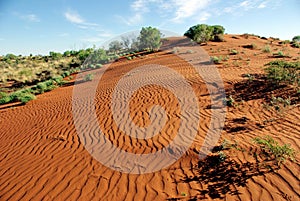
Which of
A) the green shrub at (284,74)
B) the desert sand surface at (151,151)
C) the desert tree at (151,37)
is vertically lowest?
the desert sand surface at (151,151)

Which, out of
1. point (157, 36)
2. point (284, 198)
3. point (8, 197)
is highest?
point (157, 36)

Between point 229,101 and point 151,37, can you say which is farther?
point 151,37

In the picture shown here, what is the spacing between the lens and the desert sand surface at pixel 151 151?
12.9 feet

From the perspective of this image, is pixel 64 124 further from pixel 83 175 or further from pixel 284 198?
pixel 284 198

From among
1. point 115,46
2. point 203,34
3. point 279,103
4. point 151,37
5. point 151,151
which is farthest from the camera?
point 115,46

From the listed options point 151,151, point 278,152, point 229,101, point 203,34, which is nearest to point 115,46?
point 203,34

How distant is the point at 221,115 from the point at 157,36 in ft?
68.1

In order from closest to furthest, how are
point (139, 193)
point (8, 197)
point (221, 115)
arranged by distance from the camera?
point (139, 193), point (8, 197), point (221, 115)

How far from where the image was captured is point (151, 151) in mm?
5273

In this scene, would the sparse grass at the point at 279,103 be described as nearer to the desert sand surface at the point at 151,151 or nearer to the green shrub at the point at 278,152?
the desert sand surface at the point at 151,151

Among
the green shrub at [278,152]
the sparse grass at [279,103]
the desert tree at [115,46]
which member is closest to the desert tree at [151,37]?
the desert tree at [115,46]

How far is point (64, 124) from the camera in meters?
7.63

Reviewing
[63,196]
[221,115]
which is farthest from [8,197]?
[221,115]

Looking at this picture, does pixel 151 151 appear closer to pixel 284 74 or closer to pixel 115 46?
pixel 284 74
